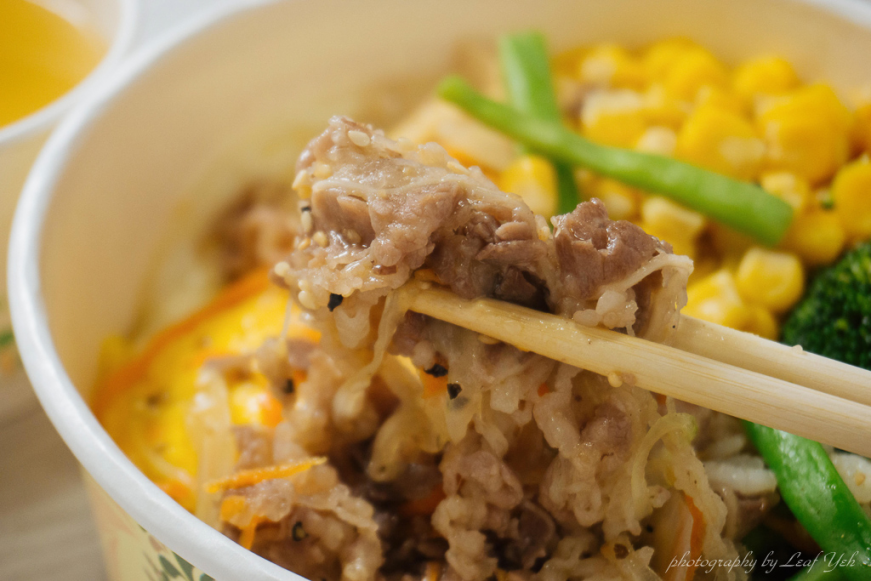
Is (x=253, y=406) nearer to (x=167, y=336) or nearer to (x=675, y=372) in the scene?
(x=167, y=336)

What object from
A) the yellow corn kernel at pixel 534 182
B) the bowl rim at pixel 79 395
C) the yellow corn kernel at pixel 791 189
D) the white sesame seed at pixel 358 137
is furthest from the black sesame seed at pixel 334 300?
the yellow corn kernel at pixel 791 189

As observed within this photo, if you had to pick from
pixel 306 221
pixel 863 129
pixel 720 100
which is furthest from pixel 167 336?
pixel 863 129

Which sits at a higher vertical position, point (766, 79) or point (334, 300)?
point (766, 79)

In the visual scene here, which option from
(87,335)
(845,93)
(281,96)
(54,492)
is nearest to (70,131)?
(87,335)

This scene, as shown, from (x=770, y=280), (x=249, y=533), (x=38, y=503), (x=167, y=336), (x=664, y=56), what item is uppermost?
(x=664, y=56)

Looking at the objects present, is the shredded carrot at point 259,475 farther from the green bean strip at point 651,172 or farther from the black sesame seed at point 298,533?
the green bean strip at point 651,172

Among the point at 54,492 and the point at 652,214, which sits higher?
the point at 652,214

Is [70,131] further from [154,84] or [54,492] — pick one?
[54,492]
